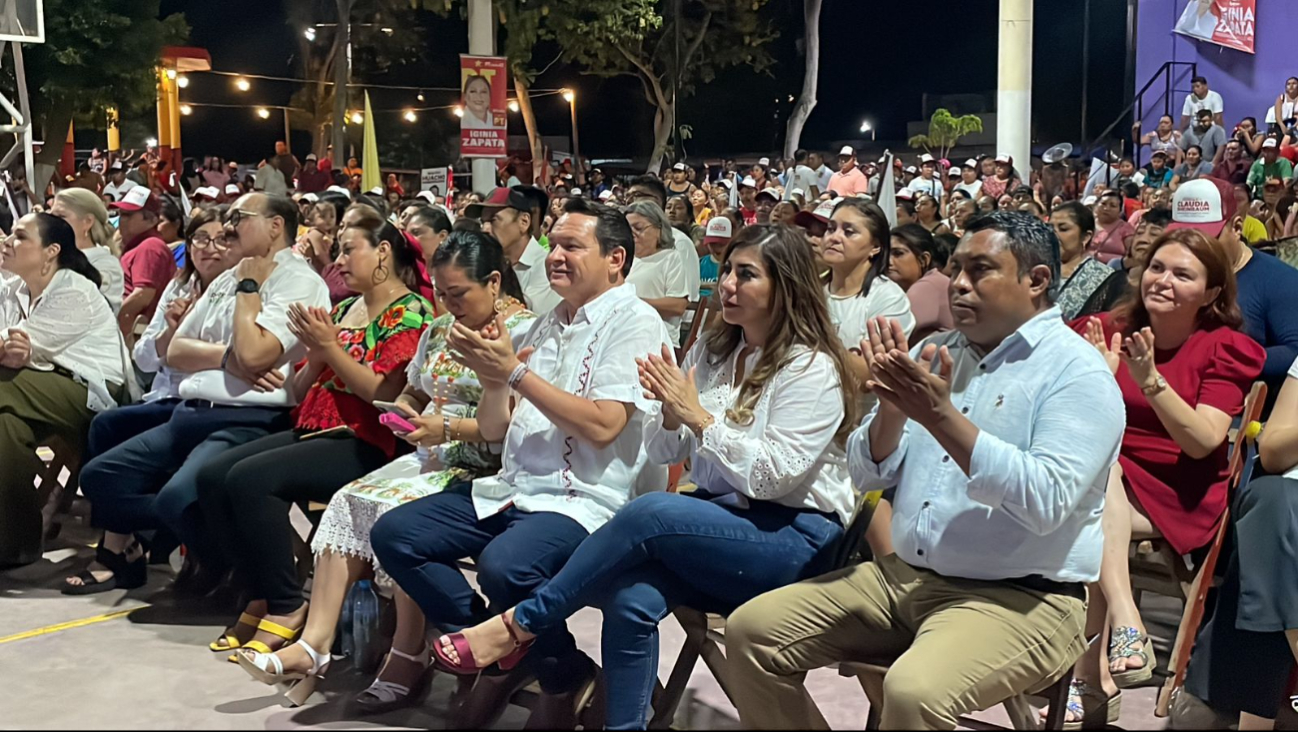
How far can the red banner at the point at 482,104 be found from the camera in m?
11.2

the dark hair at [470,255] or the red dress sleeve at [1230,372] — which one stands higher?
the dark hair at [470,255]

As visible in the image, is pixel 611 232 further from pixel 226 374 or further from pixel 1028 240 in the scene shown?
pixel 226 374

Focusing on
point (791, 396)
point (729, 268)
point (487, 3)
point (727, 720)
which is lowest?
point (727, 720)

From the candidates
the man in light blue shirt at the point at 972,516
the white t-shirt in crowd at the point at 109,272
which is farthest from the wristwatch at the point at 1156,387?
the white t-shirt in crowd at the point at 109,272

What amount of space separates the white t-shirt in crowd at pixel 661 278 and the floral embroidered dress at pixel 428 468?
116 inches

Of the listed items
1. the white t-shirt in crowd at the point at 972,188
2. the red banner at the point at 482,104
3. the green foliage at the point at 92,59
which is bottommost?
the white t-shirt in crowd at the point at 972,188

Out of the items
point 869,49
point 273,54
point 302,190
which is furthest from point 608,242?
A: point 273,54

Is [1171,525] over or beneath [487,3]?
beneath

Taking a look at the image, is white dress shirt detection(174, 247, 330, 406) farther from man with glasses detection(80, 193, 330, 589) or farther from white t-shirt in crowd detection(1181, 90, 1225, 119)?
white t-shirt in crowd detection(1181, 90, 1225, 119)

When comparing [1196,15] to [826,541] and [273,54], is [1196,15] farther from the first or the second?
[273,54]

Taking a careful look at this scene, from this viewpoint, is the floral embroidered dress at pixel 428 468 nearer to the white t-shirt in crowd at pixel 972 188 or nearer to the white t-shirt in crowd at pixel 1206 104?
the white t-shirt in crowd at pixel 972 188

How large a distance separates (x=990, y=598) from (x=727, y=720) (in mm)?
1242

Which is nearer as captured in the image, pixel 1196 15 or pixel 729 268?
pixel 729 268

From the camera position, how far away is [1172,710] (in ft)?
12.1
